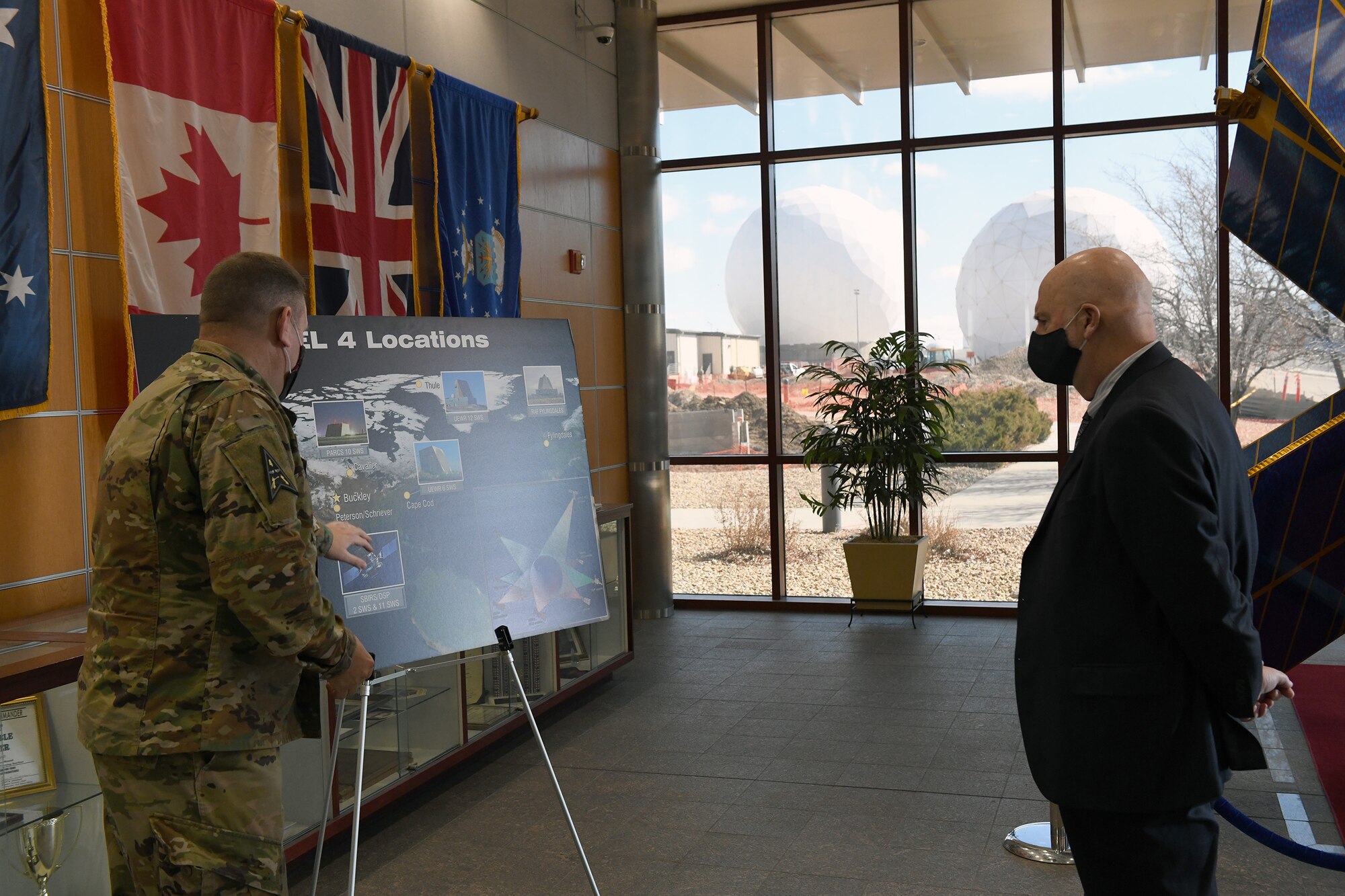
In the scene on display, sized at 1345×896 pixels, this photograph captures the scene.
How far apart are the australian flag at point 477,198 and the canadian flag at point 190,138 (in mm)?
1187

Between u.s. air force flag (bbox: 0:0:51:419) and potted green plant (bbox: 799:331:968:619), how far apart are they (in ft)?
16.1

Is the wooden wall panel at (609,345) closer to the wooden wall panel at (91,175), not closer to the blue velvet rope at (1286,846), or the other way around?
the wooden wall panel at (91,175)

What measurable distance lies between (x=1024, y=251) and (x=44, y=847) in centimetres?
658

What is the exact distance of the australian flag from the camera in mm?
5352

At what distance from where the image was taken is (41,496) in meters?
3.40

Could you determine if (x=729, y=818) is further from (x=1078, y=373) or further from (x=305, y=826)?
(x=1078, y=373)

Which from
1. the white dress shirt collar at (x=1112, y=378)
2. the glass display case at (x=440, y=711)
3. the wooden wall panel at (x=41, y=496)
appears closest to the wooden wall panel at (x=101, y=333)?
the wooden wall panel at (x=41, y=496)

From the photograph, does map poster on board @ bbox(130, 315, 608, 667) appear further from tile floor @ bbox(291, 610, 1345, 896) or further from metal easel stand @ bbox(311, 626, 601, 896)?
tile floor @ bbox(291, 610, 1345, 896)

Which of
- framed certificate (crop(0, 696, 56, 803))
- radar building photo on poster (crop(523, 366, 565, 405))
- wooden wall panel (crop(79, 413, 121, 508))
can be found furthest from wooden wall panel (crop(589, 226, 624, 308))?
framed certificate (crop(0, 696, 56, 803))

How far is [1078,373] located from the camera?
2203 millimetres

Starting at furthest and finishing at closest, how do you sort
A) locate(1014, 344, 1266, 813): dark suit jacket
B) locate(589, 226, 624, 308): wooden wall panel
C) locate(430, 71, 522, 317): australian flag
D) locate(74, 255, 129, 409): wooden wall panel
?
locate(589, 226, 624, 308): wooden wall panel → locate(430, 71, 522, 317): australian flag → locate(74, 255, 129, 409): wooden wall panel → locate(1014, 344, 1266, 813): dark suit jacket

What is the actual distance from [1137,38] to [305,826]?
22.1 ft

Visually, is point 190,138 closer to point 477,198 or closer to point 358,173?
point 358,173

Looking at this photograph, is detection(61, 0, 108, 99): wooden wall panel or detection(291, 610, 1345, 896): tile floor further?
detection(291, 610, 1345, 896): tile floor
